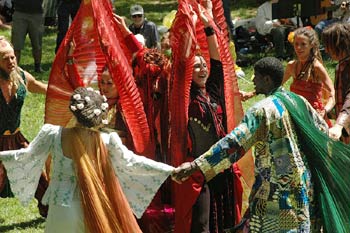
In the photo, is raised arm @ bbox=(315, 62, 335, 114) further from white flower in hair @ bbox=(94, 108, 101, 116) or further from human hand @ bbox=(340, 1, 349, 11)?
human hand @ bbox=(340, 1, 349, 11)

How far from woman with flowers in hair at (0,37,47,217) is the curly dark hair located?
69.3 inches

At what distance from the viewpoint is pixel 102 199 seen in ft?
17.3

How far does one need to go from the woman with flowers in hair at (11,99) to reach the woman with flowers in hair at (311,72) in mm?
2188

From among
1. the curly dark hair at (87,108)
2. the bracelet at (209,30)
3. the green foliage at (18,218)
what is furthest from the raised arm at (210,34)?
the green foliage at (18,218)

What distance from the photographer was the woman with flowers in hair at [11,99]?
22.5ft

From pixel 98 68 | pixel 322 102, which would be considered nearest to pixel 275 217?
pixel 98 68

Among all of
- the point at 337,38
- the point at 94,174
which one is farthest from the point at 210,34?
the point at 94,174

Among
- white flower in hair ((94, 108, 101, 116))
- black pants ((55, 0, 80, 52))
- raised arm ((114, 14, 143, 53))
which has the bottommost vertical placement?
black pants ((55, 0, 80, 52))

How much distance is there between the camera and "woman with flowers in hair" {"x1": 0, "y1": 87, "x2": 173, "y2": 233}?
5219 mm

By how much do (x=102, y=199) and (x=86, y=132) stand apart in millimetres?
415

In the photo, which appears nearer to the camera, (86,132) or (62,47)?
(86,132)

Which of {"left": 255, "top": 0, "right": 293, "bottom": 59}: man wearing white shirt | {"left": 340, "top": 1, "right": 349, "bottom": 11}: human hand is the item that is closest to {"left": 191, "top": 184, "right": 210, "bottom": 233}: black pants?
{"left": 340, "top": 1, "right": 349, "bottom": 11}: human hand

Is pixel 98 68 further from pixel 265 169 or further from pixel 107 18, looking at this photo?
pixel 265 169

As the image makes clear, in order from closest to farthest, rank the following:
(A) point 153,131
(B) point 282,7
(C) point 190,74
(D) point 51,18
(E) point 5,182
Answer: (C) point 190,74
(A) point 153,131
(E) point 5,182
(B) point 282,7
(D) point 51,18
